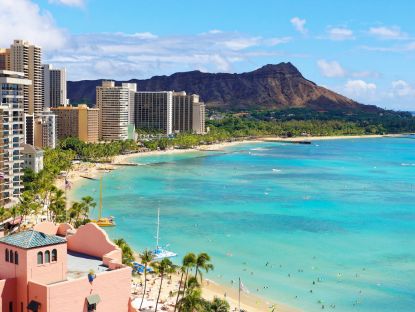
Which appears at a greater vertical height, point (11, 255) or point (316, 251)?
point (11, 255)

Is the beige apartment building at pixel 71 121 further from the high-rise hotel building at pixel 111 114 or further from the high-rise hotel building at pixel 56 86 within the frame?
the high-rise hotel building at pixel 56 86

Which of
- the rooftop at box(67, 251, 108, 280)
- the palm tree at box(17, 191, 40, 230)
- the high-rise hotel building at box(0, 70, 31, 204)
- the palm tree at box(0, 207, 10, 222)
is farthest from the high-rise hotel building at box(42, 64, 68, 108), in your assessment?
the rooftop at box(67, 251, 108, 280)

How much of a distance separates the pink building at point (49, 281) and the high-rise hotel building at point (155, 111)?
158025 millimetres

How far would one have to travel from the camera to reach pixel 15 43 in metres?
109

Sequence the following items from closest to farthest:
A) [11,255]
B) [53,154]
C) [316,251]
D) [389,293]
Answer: [11,255]
[389,293]
[316,251]
[53,154]

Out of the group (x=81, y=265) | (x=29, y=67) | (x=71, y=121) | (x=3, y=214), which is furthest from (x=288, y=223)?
(x=71, y=121)

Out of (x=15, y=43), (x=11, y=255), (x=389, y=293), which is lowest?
(x=389, y=293)

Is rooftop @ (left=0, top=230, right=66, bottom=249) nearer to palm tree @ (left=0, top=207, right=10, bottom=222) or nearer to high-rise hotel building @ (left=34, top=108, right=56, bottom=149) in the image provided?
palm tree @ (left=0, top=207, right=10, bottom=222)

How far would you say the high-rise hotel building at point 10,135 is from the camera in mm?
52594

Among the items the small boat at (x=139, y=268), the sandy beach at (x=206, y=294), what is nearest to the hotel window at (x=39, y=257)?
the sandy beach at (x=206, y=294)

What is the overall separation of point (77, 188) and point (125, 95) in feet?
257

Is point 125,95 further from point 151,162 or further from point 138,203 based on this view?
point 138,203

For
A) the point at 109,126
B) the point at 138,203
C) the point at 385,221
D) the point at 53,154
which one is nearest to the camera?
the point at 385,221

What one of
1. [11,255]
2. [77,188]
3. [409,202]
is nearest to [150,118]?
[77,188]
